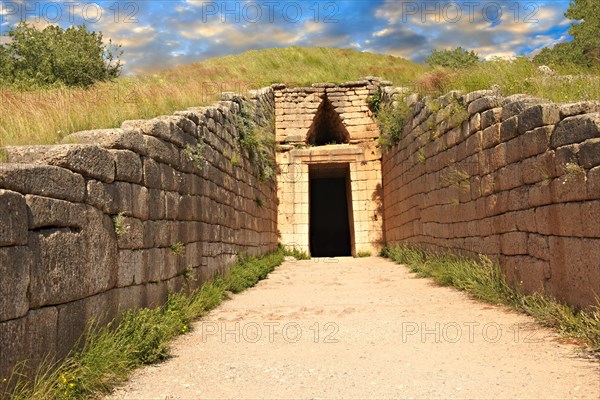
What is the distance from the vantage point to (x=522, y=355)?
159 inches

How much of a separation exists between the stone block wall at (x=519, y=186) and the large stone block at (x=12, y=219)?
444cm

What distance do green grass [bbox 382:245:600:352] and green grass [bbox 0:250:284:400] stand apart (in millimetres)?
3518

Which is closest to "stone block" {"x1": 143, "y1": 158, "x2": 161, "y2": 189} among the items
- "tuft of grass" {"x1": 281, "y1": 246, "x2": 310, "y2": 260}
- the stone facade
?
"tuft of grass" {"x1": 281, "y1": 246, "x2": 310, "y2": 260}

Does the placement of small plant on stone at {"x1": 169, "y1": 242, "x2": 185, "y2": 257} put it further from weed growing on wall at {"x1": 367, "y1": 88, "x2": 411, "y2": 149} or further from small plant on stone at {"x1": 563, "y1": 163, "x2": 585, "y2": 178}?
weed growing on wall at {"x1": 367, "y1": 88, "x2": 411, "y2": 149}

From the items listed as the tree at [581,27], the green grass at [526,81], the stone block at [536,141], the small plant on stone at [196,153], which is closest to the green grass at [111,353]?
the small plant on stone at [196,153]

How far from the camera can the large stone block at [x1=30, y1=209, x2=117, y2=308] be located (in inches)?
127

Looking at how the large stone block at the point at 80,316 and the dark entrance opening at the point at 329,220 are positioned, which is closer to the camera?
the large stone block at the point at 80,316

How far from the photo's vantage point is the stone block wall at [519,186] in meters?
4.62

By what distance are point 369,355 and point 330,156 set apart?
10.5 metres

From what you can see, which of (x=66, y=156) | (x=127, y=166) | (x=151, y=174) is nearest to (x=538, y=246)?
(x=151, y=174)

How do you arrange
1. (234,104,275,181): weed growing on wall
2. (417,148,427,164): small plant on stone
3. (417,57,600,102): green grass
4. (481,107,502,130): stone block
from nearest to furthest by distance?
1. (417,57,600,102): green grass
2. (481,107,502,130): stone block
3. (417,148,427,164): small plant on stone
4. (234,104,275,181): weed growing on wall

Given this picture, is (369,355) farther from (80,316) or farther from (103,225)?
(103,225)

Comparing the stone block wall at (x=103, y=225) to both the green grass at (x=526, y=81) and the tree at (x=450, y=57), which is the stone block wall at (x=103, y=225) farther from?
the tree at (x=450, y=57)

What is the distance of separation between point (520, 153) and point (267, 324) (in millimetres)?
3459
